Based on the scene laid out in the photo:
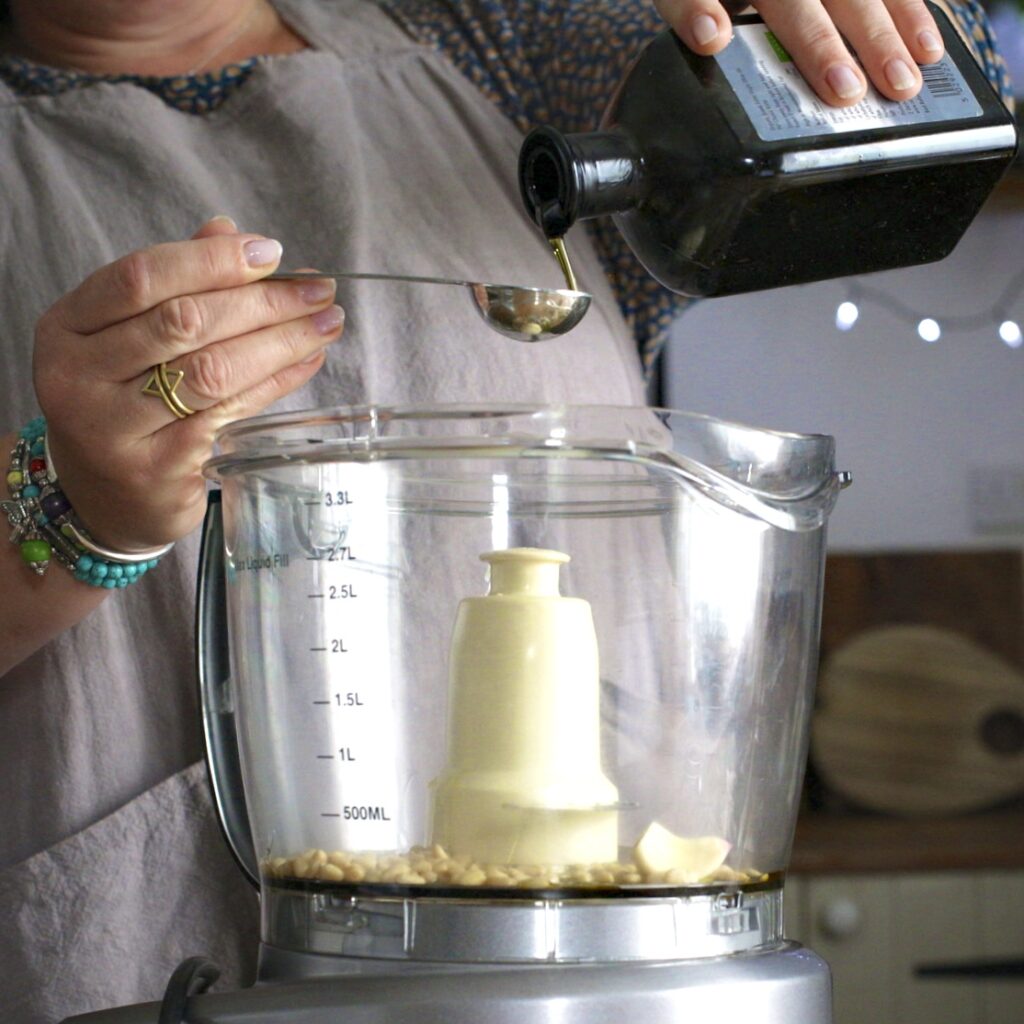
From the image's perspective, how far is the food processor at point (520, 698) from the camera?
425 mm

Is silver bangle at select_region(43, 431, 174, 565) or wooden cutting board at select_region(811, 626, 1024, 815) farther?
wooden cutting board at select_region(811, 626, 1024, 815)

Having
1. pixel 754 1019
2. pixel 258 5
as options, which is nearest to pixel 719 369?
pixel 258 5

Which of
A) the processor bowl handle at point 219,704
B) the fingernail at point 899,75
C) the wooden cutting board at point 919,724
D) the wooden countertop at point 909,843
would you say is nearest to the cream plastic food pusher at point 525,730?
the processor bowl handle at point 219,704

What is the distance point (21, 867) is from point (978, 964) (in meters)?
1.09

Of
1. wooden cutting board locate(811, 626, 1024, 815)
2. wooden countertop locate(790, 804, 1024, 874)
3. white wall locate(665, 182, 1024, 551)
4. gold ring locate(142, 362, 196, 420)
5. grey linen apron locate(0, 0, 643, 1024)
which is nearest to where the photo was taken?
gold ring locate(142, 362, 196, 420)

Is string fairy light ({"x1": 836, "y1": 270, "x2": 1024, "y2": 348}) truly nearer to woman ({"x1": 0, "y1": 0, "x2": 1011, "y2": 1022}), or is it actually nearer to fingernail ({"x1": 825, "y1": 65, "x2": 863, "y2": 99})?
woman ({"x1": 0, "y1": 0, "x2": 1011, "y2": 1022})

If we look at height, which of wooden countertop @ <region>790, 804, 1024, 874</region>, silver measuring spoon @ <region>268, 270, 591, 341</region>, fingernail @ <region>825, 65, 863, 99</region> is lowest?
wooden countertop @ <region>790, 804, 1024, 874</region>

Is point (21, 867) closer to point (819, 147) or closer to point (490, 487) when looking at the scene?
point (490, 487)

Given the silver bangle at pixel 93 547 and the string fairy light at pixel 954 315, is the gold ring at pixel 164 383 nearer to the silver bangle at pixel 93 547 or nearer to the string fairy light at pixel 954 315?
the silver bangle at pixel 93 547

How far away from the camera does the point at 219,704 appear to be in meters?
0.55

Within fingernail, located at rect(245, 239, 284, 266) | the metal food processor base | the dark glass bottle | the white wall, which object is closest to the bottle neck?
the dark glass bottle

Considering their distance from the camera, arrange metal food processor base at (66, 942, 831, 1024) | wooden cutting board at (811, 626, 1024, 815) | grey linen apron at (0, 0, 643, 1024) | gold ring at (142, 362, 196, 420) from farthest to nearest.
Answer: wooden cutting board at (811, 626, 1024, 815)
grey linen apron at (0, 0, 643, 1024)
gold ring at (142, 362, 196, 420)
metal food processor base at (66, 942, 831, 1024)

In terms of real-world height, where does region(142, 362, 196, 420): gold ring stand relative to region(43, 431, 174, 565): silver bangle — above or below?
above

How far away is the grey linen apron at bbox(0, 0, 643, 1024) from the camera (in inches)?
→ 25.1
